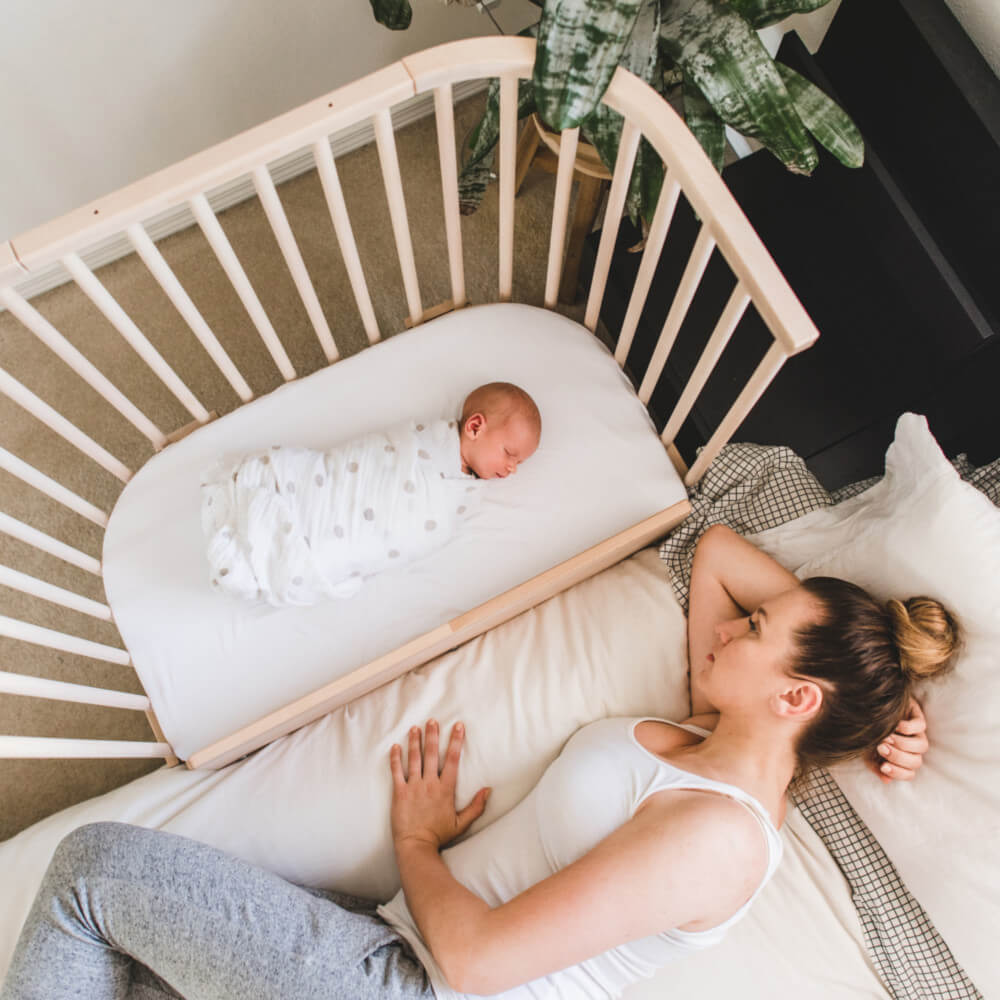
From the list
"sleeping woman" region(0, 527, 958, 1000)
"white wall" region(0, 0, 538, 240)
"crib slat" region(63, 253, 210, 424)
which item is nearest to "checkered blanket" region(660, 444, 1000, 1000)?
"sleeping woman" region(0, 527, 958, 1000)

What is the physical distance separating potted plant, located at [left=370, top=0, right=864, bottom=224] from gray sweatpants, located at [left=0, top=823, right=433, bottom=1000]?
0.93m

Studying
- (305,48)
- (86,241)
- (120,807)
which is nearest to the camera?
(86,241)

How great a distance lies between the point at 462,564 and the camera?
1114 millimetres

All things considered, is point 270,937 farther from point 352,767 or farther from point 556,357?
point 556,357

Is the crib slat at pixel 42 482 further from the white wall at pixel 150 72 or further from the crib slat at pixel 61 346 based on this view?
the white wall at pixel 150 72

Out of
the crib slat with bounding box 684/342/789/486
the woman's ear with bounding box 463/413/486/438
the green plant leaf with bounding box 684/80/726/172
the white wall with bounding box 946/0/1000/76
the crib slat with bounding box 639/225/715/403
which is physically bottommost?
the crib slat with bounding box 684/342/789/486

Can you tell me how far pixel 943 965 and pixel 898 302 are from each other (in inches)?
35.4

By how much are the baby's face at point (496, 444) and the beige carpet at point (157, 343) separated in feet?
1.79

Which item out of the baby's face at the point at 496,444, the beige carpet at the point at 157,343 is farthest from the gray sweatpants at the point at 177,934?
the baby's face at the point at 496,444

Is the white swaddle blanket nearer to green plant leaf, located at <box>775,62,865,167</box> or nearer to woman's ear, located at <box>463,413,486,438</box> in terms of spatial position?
woman's ear, located at <box>463,413,486,438</box>

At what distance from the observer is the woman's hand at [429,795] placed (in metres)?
0.96

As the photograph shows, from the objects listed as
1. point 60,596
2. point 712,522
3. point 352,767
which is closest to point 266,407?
point 60,596

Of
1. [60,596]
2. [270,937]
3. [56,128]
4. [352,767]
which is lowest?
[270,937]

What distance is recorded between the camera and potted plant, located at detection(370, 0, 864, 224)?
0.79 meters
